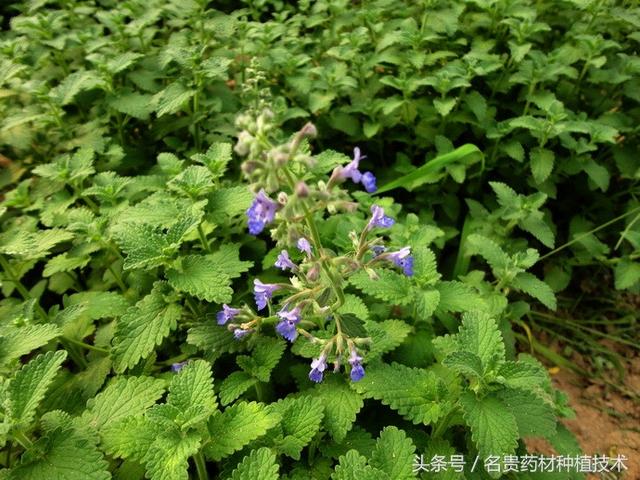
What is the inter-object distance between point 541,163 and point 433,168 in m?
0.89

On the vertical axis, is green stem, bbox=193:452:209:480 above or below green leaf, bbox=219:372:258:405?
below

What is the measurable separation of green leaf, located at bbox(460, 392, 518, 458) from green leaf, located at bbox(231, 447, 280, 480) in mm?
851

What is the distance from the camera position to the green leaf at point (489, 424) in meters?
2.07

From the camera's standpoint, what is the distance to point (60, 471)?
208 centimetres

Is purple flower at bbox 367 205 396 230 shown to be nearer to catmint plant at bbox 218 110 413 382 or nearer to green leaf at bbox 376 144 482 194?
catmint plant at bbox 218 110 413 382

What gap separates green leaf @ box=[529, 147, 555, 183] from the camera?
12.7ft

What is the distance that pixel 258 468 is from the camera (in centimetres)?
203

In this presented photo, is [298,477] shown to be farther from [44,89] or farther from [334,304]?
[44,89]

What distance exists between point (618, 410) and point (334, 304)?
10.3 ft

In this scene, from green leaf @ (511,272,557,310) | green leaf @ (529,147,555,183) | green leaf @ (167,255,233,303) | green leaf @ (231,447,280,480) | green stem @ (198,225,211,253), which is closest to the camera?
green leaf @ (231,447,280,480)

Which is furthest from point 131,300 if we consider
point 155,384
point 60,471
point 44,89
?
point 44,89

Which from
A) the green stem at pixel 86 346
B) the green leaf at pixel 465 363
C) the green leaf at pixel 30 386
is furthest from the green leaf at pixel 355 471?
the green stem at pixel 86 346

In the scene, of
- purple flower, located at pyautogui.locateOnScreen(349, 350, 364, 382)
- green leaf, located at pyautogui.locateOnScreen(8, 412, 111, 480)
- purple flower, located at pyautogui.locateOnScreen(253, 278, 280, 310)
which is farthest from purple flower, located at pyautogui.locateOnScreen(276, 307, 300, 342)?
green leaf, located at pyautogui.locateOnScreen(8, 412, 111, 480)

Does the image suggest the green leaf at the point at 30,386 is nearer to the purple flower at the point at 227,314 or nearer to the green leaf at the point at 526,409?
the purple flower at the point at 227,314
